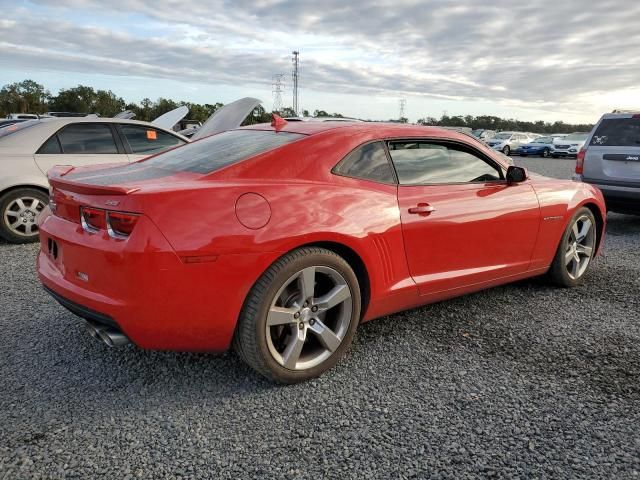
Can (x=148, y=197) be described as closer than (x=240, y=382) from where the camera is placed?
Yes

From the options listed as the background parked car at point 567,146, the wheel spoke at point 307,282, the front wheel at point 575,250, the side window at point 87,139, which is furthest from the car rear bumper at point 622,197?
the background parked car at point 567,146

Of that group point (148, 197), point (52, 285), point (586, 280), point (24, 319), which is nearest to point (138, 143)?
point (24, 319)

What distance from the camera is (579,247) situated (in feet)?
15.6

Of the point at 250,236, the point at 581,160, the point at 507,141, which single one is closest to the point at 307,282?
the point at 250,236

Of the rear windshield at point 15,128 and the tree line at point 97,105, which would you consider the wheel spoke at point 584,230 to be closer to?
the rear windshield at point 15,128

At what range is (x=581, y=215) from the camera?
465cm

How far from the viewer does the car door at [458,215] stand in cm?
333

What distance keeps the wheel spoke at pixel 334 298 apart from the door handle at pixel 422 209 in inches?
27.1

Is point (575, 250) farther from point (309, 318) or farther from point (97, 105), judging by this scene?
point (97, 105)

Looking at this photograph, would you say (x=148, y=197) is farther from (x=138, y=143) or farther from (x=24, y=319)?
(x=138, y=143)

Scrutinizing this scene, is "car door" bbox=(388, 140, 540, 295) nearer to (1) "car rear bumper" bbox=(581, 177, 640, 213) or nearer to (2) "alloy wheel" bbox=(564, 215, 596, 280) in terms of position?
(2) "alloy wheel" bbox=(564, 215, 596, 280)

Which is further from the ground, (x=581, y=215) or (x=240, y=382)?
(x=581, y=215)

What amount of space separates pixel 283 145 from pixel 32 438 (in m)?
1.92

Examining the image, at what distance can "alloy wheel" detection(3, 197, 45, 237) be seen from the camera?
238 inches
